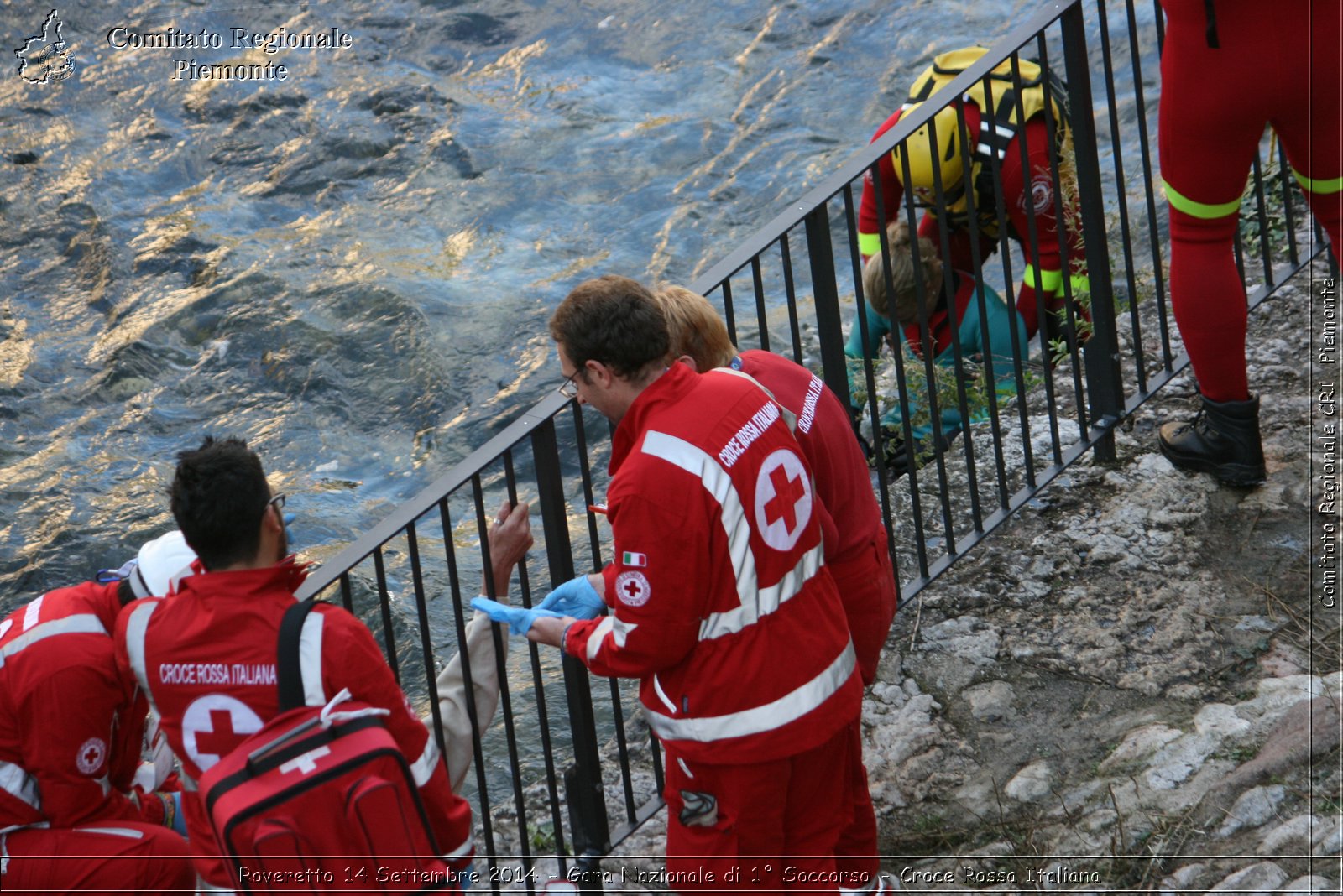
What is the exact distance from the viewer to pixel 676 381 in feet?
8.43

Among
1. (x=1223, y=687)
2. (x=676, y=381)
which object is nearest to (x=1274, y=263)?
(x=1223, y=687)

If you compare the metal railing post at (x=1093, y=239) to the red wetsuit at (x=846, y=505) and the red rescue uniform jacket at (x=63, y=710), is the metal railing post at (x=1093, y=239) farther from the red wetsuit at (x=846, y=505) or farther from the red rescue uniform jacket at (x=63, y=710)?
the red rescue uniform jacket at (x=63, y=710)

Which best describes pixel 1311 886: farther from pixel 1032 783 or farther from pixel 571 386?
pixel 571 386

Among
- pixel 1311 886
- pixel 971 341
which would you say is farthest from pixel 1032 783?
pixel 971 341

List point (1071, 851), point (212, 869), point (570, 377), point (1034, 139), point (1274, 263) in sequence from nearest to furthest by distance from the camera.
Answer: point (212, 869) < point (570, 377) < point (1071, 851) < point (1034, 139) < point (1274, 263)

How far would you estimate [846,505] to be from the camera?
287cm

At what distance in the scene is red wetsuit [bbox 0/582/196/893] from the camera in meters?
2.79

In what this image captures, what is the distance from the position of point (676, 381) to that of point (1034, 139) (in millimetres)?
2351

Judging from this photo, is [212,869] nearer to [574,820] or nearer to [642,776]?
[574,820]

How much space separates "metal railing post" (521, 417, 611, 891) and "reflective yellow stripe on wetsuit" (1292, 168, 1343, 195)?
6.72 ft

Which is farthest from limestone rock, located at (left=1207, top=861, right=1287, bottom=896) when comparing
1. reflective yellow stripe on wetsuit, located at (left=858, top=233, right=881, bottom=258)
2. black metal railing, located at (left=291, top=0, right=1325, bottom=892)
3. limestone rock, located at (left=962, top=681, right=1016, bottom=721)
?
reflective yellow stripe on wetsuit, located at (left=858, top=233, right=881, bottom=258)

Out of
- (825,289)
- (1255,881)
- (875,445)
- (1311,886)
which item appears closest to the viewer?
(1311,886)

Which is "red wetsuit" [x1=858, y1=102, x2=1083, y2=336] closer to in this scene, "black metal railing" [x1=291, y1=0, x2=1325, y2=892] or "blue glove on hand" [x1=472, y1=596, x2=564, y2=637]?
"black metal railing" [x1=291, y1=0, x2=1325, y2=892]

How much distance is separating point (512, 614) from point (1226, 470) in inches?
86.7
